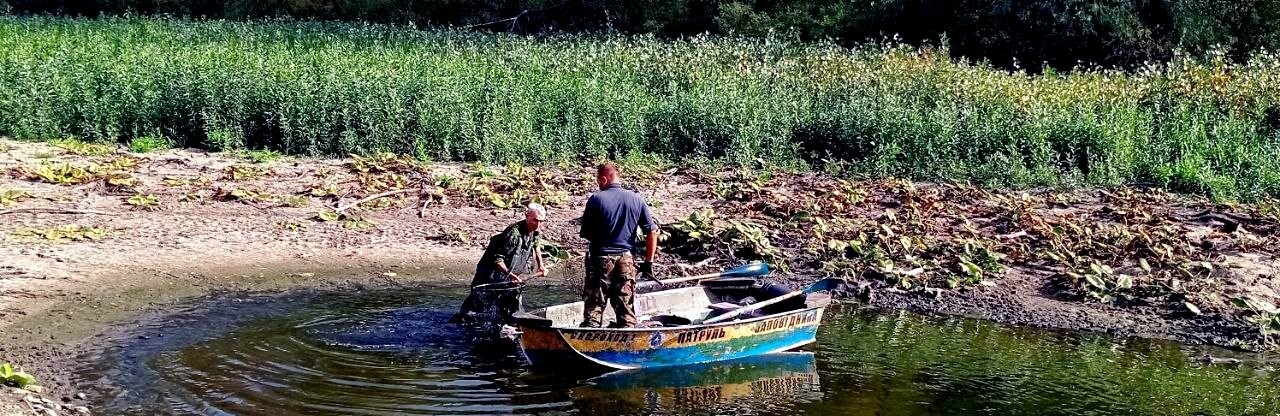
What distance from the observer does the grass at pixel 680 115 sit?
1814cm

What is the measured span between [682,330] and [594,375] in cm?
78

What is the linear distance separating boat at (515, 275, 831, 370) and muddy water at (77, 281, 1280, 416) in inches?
5.6

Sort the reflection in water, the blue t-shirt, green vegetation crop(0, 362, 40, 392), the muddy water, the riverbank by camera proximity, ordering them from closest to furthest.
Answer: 1. green vegetation crop(0, 362, 40, 392)
2. the muddy water
3. the reflection in water
4. the blue t-shirt
5. the riverbank

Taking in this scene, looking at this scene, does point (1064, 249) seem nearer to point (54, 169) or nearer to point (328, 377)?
point (328, 377)

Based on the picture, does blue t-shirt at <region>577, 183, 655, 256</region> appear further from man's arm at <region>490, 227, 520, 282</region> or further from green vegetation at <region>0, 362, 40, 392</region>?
green vegetation at <region>0, 362, 40, 392</region>

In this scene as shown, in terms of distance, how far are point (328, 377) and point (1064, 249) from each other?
849 cm

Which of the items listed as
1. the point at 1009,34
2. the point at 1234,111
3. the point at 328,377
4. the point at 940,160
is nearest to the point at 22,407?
the point at 328,377

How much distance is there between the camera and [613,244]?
9891 mm

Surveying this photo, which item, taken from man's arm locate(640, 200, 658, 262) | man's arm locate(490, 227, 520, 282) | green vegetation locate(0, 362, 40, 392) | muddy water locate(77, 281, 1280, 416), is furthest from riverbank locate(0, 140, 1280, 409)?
man's arm locate(640, 200, 658, 262)

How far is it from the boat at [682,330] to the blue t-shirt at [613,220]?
70 cm

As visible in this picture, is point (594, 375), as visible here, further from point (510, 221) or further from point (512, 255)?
point (510, 221)

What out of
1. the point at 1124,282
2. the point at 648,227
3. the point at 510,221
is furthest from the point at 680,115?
the point at 648,227

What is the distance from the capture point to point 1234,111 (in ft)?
66.1

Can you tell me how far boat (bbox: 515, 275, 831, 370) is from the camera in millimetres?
9516
